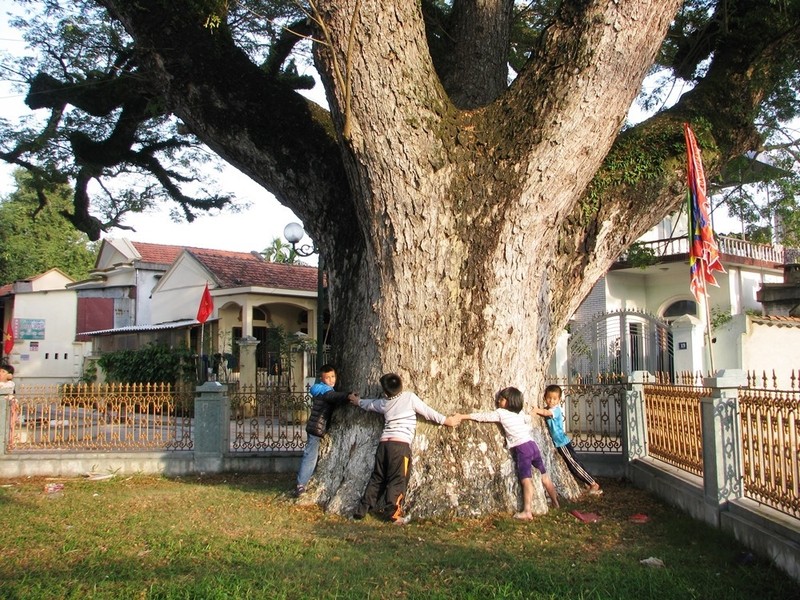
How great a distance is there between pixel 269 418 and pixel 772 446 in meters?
7.51

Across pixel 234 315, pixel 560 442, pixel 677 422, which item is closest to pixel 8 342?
pixel 234 315

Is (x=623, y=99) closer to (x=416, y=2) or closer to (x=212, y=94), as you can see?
(x=416, y=2)

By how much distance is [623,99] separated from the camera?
6.95m

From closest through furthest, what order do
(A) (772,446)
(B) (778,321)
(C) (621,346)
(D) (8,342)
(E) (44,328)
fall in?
(A) (772,446) → (B) (778,321) → (C) (621,346) → (D) (8,342) → (E) (44,328)

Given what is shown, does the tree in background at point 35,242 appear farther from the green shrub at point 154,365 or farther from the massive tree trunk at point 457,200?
the massive tree trunk at point 457,200

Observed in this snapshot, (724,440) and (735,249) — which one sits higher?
(735,249)

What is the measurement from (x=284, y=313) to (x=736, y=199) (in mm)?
14232

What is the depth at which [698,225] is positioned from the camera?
8070 mm

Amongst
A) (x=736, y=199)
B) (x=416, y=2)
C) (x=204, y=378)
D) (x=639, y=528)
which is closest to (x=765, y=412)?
(x=639, y=528)

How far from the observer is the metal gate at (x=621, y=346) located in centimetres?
1364

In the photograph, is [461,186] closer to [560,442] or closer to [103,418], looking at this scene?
[560,442]

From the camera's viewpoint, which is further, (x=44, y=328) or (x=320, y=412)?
(x=44, y=328)

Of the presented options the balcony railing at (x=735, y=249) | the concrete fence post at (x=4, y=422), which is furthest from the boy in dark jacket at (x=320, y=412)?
the balcony railing at (x=735, y=249)

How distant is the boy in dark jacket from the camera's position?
763 cm
